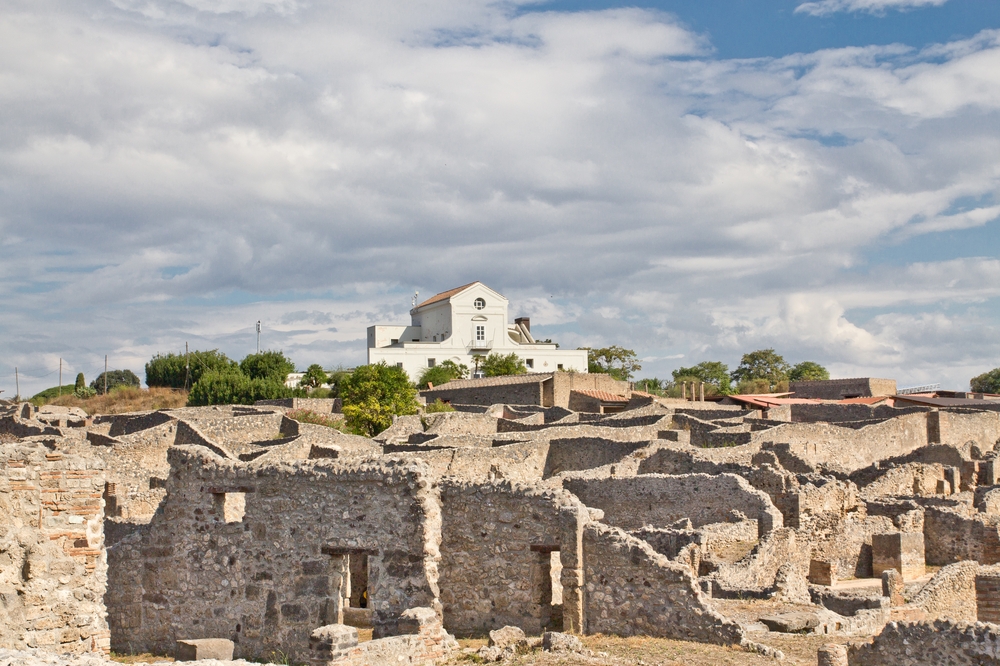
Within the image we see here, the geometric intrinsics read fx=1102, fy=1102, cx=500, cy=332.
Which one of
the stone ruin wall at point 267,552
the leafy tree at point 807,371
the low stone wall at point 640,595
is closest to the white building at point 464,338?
the leafy tree at point 807,371

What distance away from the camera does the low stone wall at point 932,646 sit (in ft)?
31.5

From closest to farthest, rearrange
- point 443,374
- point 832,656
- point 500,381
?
point 832,656
point 500,381
point 443,374

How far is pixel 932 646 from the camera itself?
998 centimetres

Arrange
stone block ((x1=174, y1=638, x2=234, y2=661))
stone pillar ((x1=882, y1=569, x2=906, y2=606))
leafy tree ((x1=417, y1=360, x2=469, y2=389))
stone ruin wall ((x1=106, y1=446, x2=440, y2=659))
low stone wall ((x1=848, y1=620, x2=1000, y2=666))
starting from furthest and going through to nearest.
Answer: leafy tree ((x1=417, y1=360, x2=469, y2=389))
stone pillar ((x1=882, y1=569, x2=906, y2=606))
stone block ((x1=174, y1=638, x2=234, y2=661))
stone ruin wall ((x1=106, y1=446, x2=440, y2=659))
low stone wall ((x1=848, y1=620, x2=1000, y2=666))

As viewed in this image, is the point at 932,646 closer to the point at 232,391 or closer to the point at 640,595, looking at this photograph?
the point at 640,595

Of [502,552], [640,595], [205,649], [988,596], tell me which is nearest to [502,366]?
[988,596]

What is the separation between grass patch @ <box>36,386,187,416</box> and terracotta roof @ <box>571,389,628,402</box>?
21302 millimetres

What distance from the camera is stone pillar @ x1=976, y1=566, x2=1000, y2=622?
15969 millimetres

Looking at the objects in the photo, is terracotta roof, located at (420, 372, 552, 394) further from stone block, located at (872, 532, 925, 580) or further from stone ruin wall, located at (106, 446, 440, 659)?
stone ruin wall, located at (106, 446, 440, 659)

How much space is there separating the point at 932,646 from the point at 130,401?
196 feet

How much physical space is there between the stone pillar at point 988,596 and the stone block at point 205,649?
10626 mm

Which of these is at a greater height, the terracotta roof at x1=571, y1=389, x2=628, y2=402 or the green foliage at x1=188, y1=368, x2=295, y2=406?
the green foliage at x1=188, y1=368, x2=295, y2=406

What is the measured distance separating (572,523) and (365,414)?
1117 inches

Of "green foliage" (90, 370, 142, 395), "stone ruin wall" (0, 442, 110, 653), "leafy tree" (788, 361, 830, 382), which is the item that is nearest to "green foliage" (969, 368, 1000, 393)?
"leafy tree" (788, 361, 830, 382)
